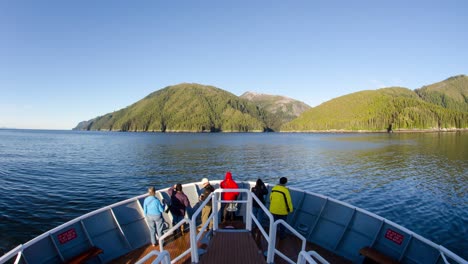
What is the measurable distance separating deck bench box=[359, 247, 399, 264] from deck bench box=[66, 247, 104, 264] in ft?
26.0

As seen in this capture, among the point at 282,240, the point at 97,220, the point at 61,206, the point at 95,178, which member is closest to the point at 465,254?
the point at 282,240

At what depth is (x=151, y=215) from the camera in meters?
8.93

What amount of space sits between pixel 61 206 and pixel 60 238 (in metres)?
16.2

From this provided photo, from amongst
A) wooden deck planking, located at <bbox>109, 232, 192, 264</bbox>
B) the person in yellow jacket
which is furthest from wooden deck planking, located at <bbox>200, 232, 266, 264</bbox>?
the person in yellow jacket

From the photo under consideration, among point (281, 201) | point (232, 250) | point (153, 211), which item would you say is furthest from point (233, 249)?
point (153, 211)

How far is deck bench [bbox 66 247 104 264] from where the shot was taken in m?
7.20

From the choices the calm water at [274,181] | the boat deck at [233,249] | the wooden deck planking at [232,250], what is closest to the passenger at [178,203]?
the boat deck at [233,249]

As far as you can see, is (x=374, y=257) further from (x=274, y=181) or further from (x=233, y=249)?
(x=274, y=181)

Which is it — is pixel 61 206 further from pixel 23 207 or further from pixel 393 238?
pixel 393 238

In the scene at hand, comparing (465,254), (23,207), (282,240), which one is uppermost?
(282,240)

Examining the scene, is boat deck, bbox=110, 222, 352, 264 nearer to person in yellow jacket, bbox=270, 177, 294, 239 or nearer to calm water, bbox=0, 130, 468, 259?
person in yellow jacket, bbox=270, 177, 294, 239

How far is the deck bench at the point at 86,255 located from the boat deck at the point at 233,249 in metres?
0.85

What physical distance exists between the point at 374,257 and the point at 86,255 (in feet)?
27.3

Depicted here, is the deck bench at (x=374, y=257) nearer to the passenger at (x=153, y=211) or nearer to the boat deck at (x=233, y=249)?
the boat deck at (x=233, y=249)
